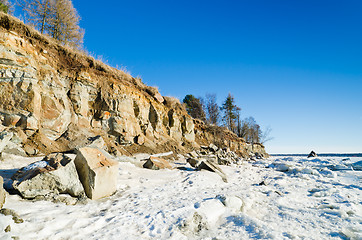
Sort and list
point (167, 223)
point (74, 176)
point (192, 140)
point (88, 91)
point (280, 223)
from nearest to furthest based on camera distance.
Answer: point (167, 223), point (280, 223), point (74, 176), point (88, 91), point (192, 140)

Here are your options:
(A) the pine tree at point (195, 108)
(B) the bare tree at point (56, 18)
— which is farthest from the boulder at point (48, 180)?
(A) the pine tree at point (195, 108)

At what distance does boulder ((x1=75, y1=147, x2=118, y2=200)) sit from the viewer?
146 inches

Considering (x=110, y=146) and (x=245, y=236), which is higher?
(x=110, y=146)

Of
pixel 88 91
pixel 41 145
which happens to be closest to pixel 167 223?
pixel 41 145

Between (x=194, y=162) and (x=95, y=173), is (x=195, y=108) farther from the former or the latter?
(x=95, y=173)

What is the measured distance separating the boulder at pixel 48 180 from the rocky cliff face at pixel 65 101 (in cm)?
272

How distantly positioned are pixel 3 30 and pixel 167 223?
29.9ft

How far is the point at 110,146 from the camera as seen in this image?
28.7 feet

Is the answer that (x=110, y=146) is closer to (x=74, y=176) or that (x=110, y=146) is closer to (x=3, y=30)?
(x=74, y=176)

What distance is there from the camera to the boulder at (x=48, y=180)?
3.22 m

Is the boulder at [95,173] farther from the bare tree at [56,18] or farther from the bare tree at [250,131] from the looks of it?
the bare tree at [250,131]

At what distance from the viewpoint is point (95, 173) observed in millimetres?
3705

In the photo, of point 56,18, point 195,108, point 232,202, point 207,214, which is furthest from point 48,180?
point 195,108

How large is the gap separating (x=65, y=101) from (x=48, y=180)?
575 cm
